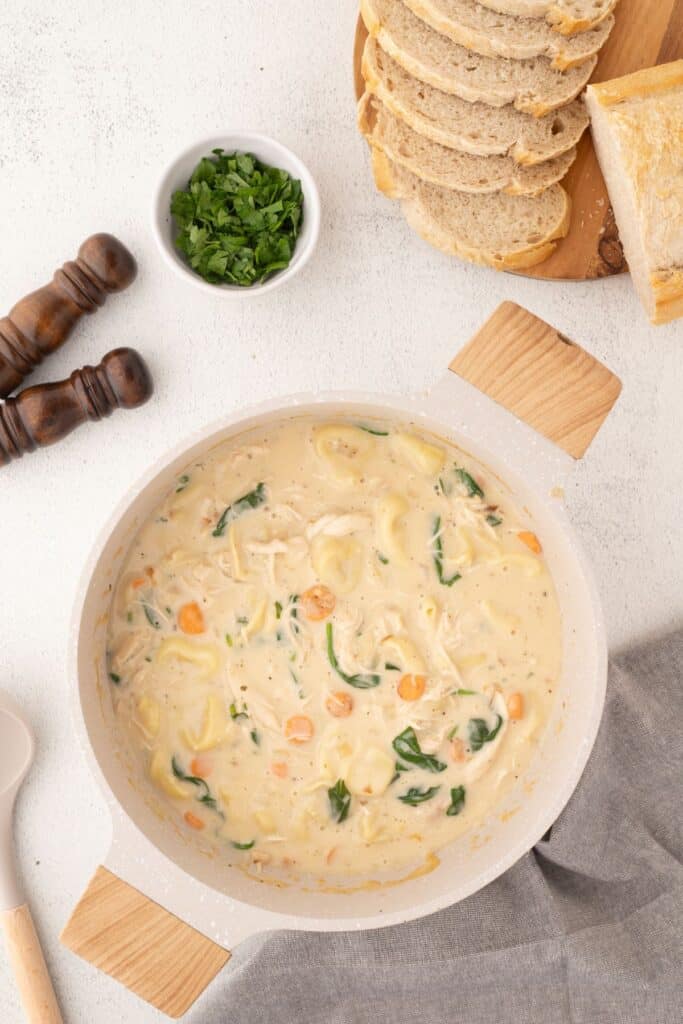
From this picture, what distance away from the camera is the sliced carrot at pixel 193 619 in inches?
79.0

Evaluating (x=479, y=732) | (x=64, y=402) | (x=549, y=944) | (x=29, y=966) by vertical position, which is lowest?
(x=549, y=944)

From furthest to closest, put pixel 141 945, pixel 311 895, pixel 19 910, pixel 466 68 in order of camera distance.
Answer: pixel 19 910
pixel 466 68
pixel 311 895
pixel 141 945

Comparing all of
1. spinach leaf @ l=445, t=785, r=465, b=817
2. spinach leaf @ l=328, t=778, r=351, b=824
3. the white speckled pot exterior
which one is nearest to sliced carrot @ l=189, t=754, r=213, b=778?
the white speckled pot exterior

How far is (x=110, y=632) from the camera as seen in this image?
6.67 ft

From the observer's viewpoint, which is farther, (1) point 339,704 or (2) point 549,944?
(2) point 549,944

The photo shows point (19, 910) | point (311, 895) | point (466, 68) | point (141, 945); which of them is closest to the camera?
point (141, 945)

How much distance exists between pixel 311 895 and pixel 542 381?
3.58 ft

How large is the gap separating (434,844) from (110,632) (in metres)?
0.80

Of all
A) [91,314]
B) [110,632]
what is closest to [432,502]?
[110,632]

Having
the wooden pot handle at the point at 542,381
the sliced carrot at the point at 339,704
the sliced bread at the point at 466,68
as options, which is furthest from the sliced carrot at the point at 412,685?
the sliced bread at the point at 466,68

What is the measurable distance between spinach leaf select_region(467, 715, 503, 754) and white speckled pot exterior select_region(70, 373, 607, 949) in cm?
13

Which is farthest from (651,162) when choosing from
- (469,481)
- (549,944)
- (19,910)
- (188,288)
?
(19,910)

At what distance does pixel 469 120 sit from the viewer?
2.10 meters

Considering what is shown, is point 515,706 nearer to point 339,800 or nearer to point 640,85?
point 339,800
